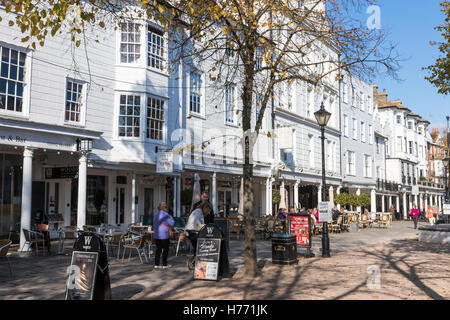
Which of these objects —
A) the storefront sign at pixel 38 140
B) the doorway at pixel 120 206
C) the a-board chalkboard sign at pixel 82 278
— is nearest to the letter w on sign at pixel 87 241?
the a-board chalkboard sign at pixel 82 278

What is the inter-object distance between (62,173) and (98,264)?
10970 millimetres

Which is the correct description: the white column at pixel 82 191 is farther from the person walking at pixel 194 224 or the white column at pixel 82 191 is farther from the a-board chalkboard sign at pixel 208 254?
the a-board chalkboard sign at pixel 208 254

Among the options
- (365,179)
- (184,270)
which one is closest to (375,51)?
(184,270)

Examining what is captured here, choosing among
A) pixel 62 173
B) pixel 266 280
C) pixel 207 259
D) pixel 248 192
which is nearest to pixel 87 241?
pixel 207 259

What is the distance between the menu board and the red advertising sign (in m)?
4.96

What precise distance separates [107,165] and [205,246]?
9.36 meters

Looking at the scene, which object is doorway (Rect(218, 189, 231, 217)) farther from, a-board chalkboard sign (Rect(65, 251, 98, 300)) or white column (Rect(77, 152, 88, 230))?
a-board chalkboard sign (Rect(65, 251, 98, 300))

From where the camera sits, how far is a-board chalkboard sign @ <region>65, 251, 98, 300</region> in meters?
6.66

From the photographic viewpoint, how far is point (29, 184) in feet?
45.6

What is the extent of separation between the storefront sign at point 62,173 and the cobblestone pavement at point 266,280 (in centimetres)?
420

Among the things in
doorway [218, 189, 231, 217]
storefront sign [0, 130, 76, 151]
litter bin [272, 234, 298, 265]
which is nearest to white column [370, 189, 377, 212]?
doorway [218, 189, 231, 217]

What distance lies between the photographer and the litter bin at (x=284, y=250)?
36.7ft

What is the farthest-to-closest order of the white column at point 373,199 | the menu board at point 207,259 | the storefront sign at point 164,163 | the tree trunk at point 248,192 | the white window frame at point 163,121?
the white column at point 373,199, the white window frame at point 163,121, the storefront sign at point 164,163, the tree trunk at point 248,192, the menu board at point 207,259

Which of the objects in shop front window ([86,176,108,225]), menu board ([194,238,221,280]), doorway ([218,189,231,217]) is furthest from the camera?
doorway ([218,189,231,217])
